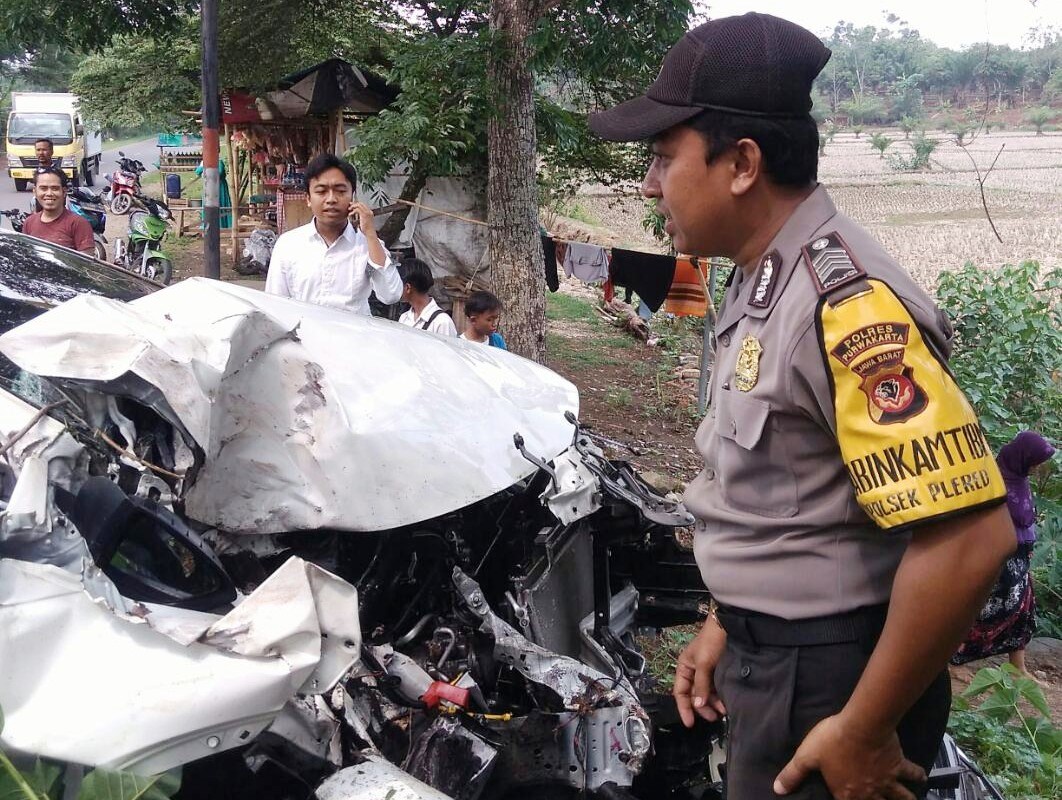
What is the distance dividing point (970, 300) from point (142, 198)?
1021 cm

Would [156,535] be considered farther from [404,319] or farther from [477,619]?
[404,319]

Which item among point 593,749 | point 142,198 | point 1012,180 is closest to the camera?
point 593,749

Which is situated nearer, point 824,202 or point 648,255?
point 824,202

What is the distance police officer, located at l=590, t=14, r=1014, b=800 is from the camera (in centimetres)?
119

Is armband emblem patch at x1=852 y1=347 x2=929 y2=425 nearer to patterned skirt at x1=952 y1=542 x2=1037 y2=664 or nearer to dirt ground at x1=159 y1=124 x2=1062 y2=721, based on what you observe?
dirt ground at x1=159 y1=124 x2=1062 y2=721

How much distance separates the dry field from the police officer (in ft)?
23.1

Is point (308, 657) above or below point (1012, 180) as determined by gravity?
below

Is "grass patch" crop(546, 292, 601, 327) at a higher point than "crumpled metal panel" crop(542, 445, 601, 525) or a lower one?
lower

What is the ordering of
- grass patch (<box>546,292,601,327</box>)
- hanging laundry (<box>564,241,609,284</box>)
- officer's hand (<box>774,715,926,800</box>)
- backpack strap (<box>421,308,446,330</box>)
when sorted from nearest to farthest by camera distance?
officer's hand (<box>774,715,926,800</box>) → backpack strap (<box>421,308,446,330</box>) → hanging laundry (<box>564,241,609,284</box>) → grass patch (<box>546,292,601,327</box>)

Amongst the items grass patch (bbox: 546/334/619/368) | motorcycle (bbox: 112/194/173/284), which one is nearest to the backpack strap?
grass patch (bbox: 546/334/619/368)

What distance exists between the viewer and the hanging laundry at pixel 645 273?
738 cm

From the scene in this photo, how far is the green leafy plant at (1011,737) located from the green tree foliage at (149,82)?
484 inches

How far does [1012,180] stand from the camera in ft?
80.3

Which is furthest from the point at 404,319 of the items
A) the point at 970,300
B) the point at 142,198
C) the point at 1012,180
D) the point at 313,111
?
the point at 1012,180
